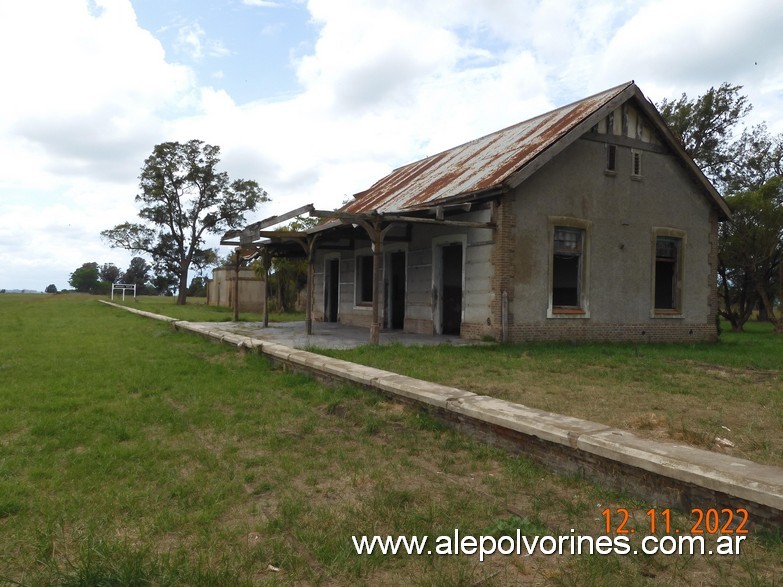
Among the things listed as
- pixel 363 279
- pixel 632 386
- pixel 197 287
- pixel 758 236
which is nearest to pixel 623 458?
pixel 632 386

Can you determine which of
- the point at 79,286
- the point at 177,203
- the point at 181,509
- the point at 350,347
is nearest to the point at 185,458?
the point at 181,509

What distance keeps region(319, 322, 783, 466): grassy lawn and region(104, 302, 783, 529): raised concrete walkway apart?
888mm

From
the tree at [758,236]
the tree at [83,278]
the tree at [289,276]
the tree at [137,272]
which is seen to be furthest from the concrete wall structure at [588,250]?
the tree at [83,278]

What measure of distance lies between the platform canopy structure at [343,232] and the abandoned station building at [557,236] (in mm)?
55

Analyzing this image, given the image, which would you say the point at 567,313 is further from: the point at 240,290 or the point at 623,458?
the point at 240,290

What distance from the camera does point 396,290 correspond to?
1616 cm

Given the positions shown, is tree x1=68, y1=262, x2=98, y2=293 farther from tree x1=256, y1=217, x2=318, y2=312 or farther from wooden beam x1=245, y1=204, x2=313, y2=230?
wooden beam x1=245, y1=204, x2=313, y2=230

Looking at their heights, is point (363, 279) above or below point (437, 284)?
above

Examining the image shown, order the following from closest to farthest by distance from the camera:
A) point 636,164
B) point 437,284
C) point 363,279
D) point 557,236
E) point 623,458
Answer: point 623,458 → point 557,236 → point 437,284 → point 636,164 → point 363,279

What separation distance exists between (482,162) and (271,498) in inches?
487

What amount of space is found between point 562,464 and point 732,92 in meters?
28.6

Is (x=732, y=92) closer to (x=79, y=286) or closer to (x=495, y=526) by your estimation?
(x=495, y=526)

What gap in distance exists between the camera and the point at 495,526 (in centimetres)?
319

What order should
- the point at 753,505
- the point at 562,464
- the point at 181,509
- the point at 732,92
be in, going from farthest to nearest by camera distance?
the point at 732,92, the point at 562,464, the point at 181,509, the point at 753,505
